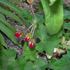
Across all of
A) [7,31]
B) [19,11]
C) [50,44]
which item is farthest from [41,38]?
[19,11]

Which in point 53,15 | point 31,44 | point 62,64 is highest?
point 53,15

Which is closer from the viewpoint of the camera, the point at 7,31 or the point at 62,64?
the point at 62,64

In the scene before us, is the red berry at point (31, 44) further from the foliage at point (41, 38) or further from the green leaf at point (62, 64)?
the green leaf at point (62, 64)

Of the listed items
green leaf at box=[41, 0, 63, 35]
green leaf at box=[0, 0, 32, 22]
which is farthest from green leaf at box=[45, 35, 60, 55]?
green leaf at box=[0, 0, 32, 22]

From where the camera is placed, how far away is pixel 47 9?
1.95m

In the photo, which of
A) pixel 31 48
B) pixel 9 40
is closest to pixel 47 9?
pixel 31 48

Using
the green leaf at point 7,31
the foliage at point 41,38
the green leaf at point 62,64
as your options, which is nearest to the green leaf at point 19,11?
the foliage at point 41,38

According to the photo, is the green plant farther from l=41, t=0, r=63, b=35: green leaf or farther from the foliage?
l=41, t=0, r=63, b=35: green leaf

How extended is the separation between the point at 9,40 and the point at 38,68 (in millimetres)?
591

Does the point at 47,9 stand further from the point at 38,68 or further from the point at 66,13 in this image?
the point at 66,13

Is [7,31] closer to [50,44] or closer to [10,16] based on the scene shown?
[10,16]

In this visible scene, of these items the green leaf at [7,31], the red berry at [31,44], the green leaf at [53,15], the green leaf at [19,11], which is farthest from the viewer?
the green leaf at [19,11]

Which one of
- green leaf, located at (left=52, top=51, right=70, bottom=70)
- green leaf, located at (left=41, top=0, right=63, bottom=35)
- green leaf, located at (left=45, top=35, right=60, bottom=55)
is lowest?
green leaf, located at (left=52, top=51, right=70, bottom=70)

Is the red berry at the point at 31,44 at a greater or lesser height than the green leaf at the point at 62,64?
greater
